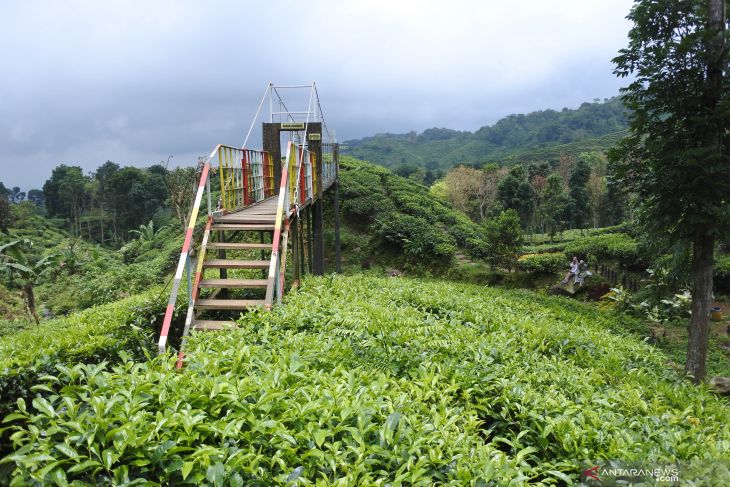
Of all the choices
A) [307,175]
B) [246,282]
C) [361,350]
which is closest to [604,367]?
[361,350]

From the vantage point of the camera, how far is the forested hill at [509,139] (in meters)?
91.1

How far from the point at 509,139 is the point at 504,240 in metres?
92.9

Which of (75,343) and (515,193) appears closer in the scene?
(75,343)

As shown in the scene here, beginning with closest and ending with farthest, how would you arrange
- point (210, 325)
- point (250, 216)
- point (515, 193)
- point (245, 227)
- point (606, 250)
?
point (210, 325) → point (245, 227) → point (250, 216) → point (606, 250) → point (515, 193)

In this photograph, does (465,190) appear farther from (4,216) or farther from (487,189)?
(4,216)

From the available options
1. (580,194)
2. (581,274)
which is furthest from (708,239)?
(580,194)

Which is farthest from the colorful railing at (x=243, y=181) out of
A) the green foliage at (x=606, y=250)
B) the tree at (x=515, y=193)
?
the tree at (x=515, y=193)

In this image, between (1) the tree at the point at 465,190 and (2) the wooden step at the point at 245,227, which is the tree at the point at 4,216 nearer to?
(1) the tree at the point at 465,190

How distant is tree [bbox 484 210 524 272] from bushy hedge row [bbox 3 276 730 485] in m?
13.1

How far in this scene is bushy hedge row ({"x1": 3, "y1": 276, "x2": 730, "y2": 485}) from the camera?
190 centimetres

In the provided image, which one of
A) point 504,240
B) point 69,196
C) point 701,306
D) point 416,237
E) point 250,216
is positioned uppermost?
point 69,196

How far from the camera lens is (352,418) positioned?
2344 mm

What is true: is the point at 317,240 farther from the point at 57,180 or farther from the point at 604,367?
the point at 57,180

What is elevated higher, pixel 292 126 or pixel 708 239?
pixel 292 126
